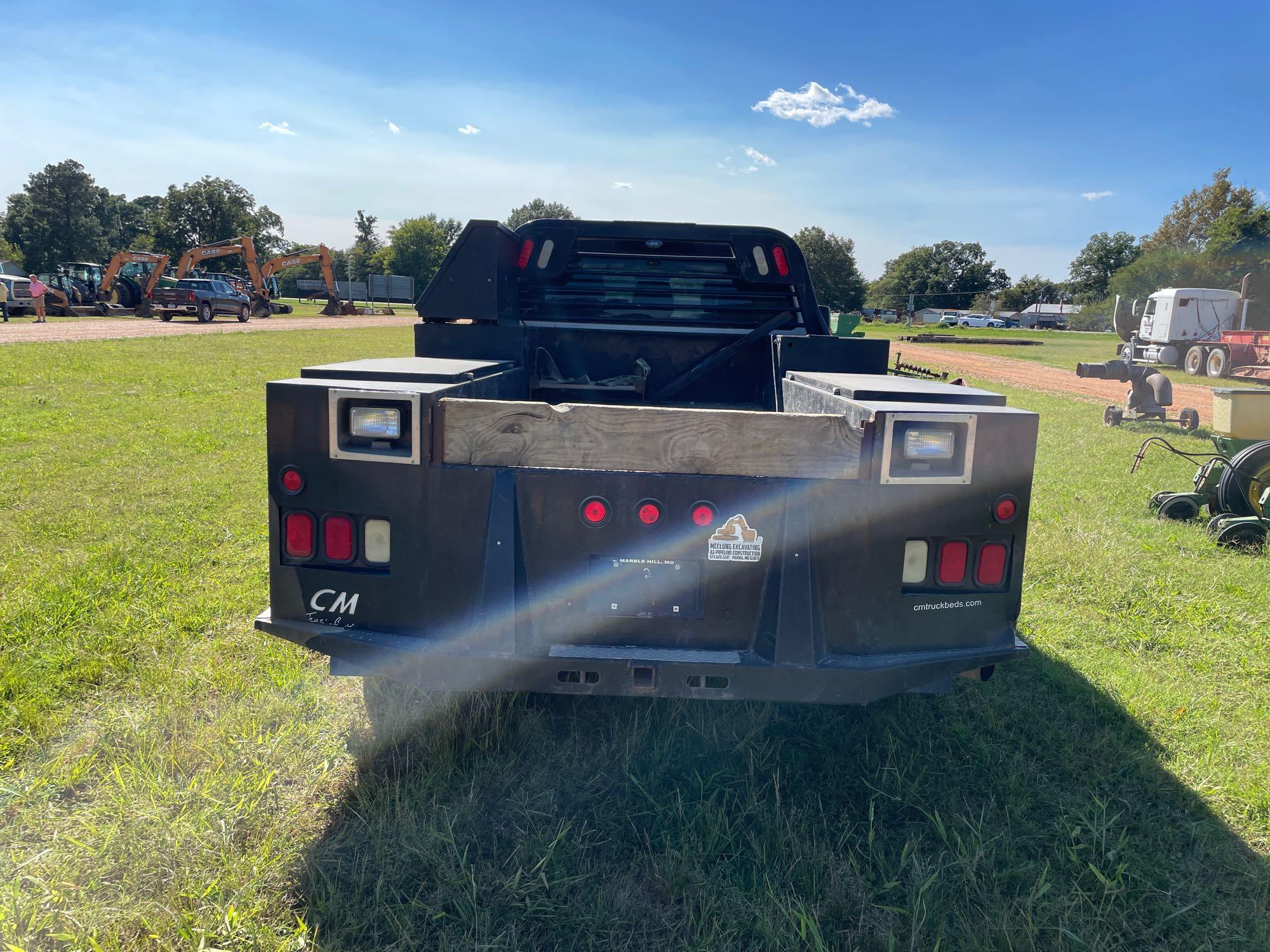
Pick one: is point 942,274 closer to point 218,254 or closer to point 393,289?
point 393,289

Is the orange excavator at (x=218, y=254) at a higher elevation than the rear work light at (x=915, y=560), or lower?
higher

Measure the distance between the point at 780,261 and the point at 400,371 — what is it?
286 centimetres

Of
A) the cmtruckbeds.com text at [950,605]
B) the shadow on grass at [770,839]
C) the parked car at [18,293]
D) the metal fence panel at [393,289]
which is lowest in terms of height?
the shadow on grass at [770,839]

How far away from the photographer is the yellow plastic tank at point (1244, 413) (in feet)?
20.3

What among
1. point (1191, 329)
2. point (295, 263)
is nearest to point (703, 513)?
point (1191, 329)

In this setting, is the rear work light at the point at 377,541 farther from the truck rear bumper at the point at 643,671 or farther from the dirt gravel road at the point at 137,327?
the dirt gravel road at the point at 137,327

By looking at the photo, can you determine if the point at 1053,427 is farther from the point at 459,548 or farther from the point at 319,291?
the point at 319,291

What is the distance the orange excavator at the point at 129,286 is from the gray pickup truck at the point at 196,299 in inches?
69.2

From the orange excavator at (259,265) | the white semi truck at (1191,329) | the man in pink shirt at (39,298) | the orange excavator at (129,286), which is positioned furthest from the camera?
the orange excavator at (259,265)

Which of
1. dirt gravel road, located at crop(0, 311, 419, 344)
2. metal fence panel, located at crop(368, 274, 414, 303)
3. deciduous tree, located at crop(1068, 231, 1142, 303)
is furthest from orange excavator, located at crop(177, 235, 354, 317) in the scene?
deciduous tree, located at crop(1068, 231, 1142, 303)

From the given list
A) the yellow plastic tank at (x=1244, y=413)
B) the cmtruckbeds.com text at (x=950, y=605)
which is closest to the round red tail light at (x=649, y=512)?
the cmtruckbeds.com text at (x=950, y=605)

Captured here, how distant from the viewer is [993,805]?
2920 mm

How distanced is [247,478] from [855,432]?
6453mm

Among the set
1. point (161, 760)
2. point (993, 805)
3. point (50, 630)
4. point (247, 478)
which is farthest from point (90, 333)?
point (993, 805)
